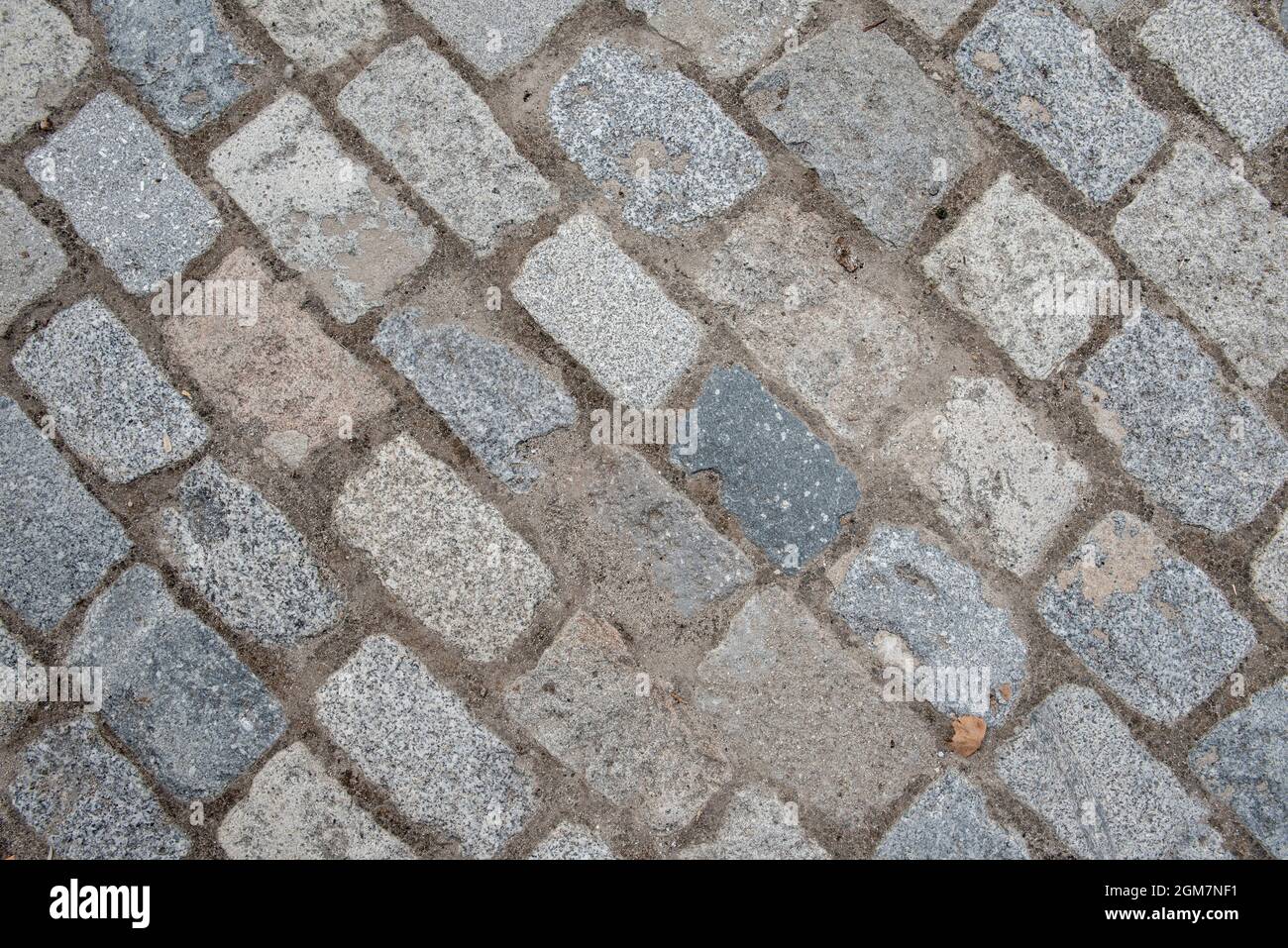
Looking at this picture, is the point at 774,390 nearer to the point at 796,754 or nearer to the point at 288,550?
the point at 796,754

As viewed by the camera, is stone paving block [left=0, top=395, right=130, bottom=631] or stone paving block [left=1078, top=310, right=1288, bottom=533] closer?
stone paving block [left=0, top=395, right=130, bottom=631]

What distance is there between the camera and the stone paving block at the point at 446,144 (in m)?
2.35

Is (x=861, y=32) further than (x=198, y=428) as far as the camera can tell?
Yes

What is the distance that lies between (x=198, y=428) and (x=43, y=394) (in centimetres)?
37

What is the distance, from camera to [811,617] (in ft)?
7.57

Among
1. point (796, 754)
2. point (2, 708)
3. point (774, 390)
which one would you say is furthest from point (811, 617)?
point (2, 708)

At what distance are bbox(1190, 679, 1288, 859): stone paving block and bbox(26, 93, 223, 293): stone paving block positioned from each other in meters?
2.67

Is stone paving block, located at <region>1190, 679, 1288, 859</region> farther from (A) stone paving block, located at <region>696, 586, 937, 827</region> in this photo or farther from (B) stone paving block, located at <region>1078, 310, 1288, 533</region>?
(A) stone paving block, located at <region>696, 586, 937, 827</region>

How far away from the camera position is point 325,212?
2.33 meters

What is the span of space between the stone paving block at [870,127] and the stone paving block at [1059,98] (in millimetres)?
131

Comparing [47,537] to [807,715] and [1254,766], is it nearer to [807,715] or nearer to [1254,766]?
[807,715]

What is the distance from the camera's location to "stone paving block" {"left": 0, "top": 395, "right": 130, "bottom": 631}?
2264mm

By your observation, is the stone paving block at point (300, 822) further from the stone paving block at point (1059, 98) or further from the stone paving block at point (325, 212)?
the stone paving block at point (1059, 98)

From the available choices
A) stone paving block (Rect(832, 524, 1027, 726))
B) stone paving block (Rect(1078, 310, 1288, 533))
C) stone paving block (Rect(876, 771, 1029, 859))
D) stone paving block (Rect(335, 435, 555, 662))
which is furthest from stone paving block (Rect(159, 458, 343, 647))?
stone paving block (Rect(1078, 310, 1288, 533))
